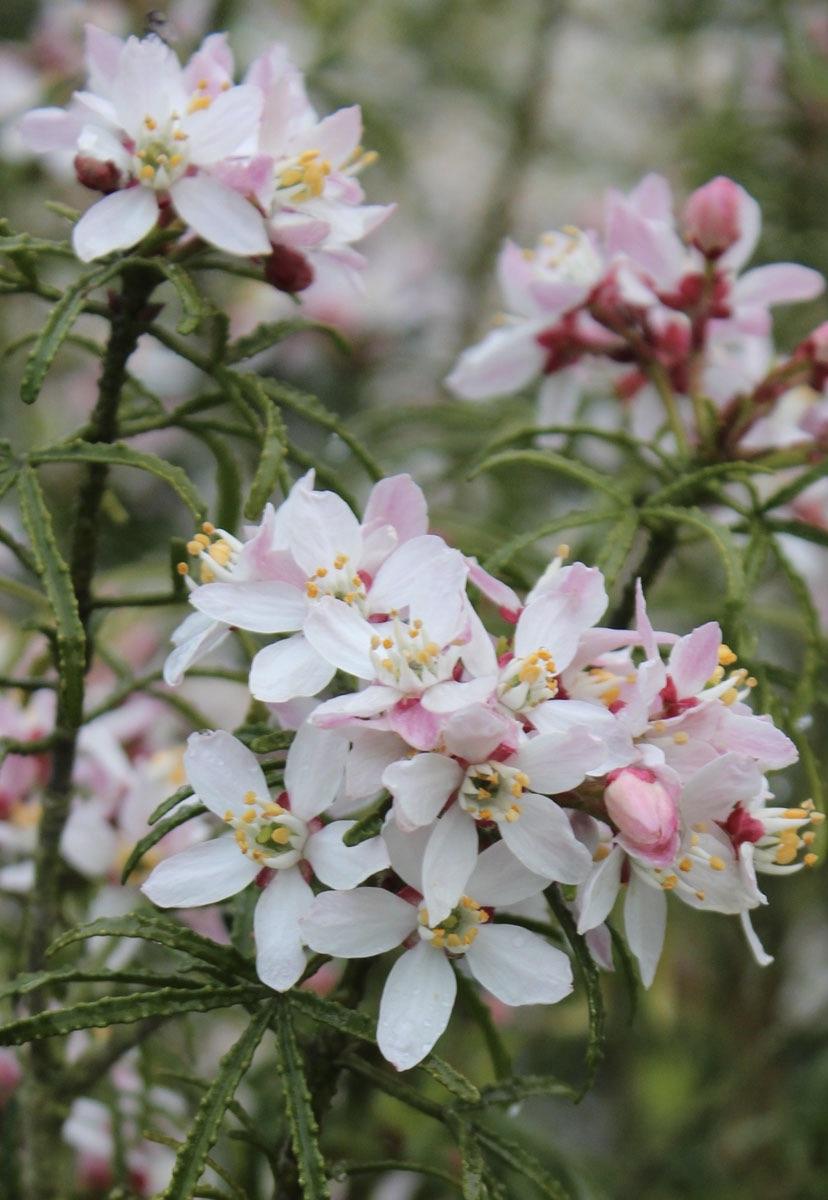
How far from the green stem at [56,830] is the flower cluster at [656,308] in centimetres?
35

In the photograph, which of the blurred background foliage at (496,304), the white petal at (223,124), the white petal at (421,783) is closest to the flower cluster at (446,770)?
the white petal at (421,783)

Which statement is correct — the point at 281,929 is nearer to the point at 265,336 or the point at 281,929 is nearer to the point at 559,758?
the point at 559,758

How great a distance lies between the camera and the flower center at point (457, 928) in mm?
689

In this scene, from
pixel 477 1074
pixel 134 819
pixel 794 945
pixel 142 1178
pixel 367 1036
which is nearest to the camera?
pixel 367 1036

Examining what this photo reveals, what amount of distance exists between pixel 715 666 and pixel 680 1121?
156cm

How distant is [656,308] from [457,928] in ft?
1.78

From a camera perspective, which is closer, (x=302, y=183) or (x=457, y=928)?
(x=457, y=928)

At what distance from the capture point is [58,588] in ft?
2.47

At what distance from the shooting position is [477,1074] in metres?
1.62

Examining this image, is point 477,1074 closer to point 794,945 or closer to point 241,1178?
point 241,1178

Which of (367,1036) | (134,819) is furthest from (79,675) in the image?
(134,819)

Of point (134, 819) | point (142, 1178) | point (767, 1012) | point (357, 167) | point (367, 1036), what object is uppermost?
point (357, 167)

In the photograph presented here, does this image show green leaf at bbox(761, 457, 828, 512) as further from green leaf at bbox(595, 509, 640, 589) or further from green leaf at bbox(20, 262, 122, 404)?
green leaf at bbox(20, 262, 122, 404)

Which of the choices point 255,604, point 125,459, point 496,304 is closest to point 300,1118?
point 255,604
